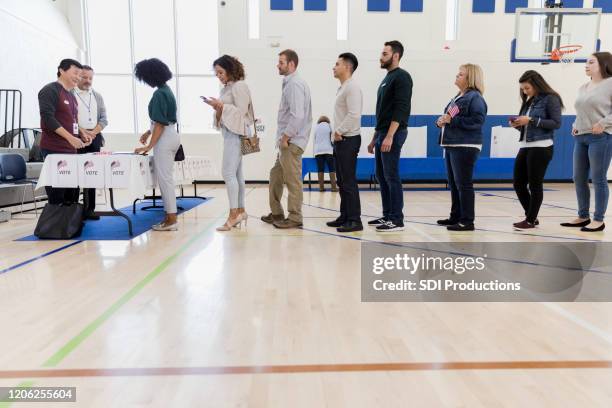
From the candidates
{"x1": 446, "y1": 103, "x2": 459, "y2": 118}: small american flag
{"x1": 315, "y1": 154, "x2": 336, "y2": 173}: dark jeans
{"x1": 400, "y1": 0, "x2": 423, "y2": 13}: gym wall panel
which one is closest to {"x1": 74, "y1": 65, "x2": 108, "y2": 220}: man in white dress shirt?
{"x1": 446, "y1": 103, "x2": 459, "y2": 118}: small american flag

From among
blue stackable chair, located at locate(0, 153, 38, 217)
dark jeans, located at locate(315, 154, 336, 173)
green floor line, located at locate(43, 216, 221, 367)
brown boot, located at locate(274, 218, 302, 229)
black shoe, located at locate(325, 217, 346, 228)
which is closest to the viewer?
green floor line, located at locate(43, 216, 221, 367)

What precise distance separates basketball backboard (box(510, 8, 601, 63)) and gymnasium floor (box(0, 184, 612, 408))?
720 cm

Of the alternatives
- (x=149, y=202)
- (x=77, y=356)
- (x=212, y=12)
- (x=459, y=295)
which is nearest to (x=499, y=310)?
(x=459, y=295)

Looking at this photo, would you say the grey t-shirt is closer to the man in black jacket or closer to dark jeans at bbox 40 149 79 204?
the man in black jacket

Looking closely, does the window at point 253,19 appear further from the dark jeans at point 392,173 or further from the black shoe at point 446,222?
the black shoe at point 446,222

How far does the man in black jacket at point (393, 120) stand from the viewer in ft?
10.5

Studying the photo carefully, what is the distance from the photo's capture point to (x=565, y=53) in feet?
24.8

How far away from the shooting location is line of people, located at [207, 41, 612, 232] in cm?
324

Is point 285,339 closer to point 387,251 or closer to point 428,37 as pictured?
point 387,251

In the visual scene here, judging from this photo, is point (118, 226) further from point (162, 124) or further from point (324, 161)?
point (324, 161)

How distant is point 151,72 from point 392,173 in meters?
2.01

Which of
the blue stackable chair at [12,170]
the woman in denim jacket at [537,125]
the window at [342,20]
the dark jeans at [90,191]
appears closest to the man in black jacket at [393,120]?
the woman in denim jacket at [537,125]

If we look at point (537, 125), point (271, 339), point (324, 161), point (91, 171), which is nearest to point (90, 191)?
point (91, 171)

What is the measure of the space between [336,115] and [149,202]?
3379 millimetres
